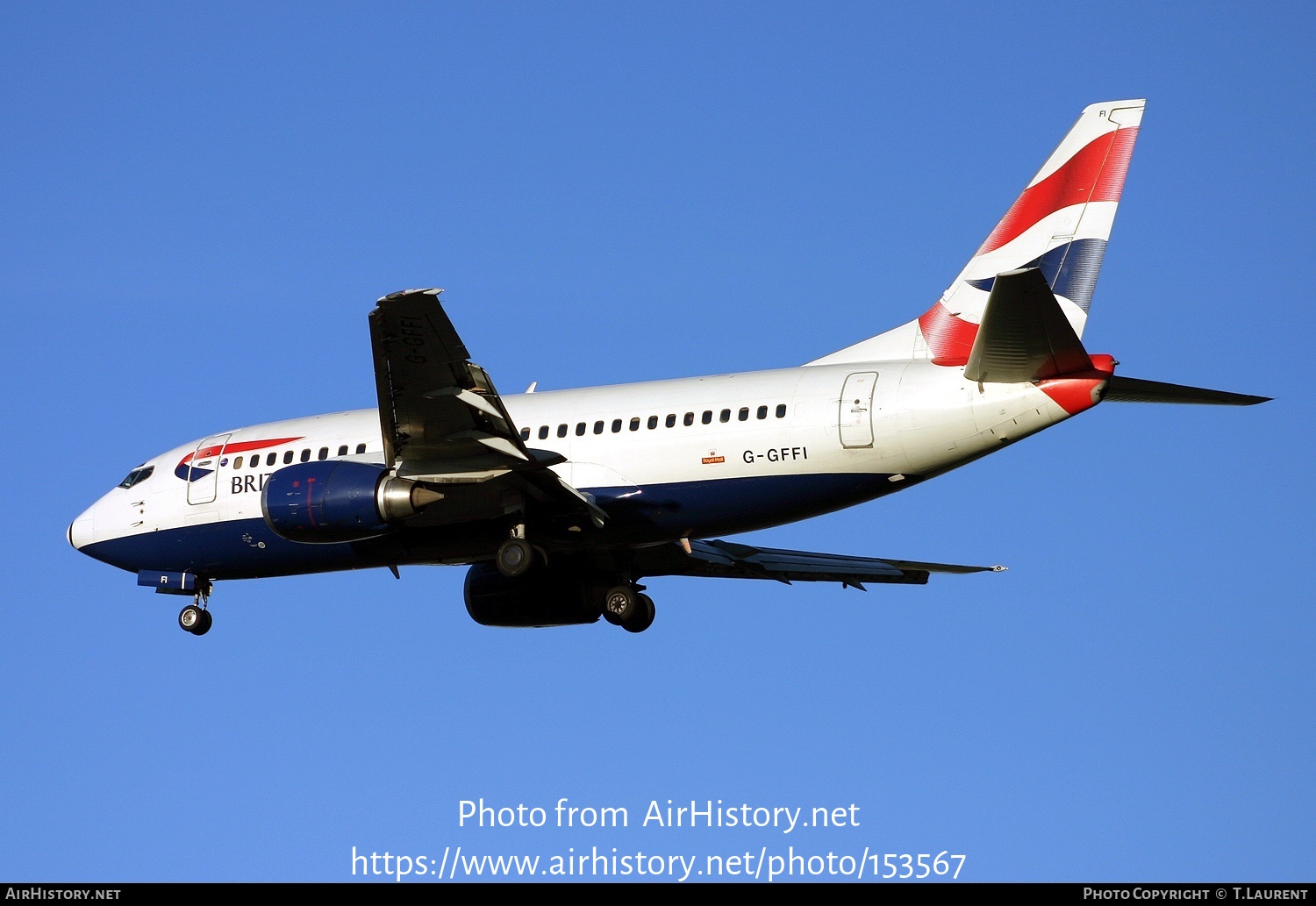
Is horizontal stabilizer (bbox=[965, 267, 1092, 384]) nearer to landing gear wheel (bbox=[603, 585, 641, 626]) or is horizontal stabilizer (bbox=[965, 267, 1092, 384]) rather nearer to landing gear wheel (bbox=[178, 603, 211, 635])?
landing gear wheel (bbox=[603, 585, 641, 626])

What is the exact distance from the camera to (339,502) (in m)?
27.9

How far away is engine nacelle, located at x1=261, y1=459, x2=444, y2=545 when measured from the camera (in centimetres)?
2777

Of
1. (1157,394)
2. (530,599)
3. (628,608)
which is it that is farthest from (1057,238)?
(530,599)

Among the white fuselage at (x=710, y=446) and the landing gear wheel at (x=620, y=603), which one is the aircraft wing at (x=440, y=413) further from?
the landing gear wheel at (x=620, y=603)

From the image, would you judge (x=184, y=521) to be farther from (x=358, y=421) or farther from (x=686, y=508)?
(x=686, y=508)

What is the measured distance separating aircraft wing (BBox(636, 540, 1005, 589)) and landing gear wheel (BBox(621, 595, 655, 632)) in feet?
2.09

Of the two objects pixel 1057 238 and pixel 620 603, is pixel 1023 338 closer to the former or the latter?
pixel 1057 238

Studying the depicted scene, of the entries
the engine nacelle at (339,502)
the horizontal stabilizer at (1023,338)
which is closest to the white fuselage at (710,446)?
the horizontal stabilizer at (1023,338)

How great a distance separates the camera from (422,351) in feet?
84.9

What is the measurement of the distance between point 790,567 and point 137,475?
12.3m

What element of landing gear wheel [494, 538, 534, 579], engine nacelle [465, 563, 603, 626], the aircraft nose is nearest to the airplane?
landing gear wheel [494, 538, 534, 579]

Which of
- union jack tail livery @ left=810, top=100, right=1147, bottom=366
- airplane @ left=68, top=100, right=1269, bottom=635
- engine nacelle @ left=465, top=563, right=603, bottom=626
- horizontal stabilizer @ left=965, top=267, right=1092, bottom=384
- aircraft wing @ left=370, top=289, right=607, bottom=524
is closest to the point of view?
horizontal stabilizer @ left=965, top=267, right=1092, bottom=384

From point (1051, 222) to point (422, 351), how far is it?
33.2 ft
